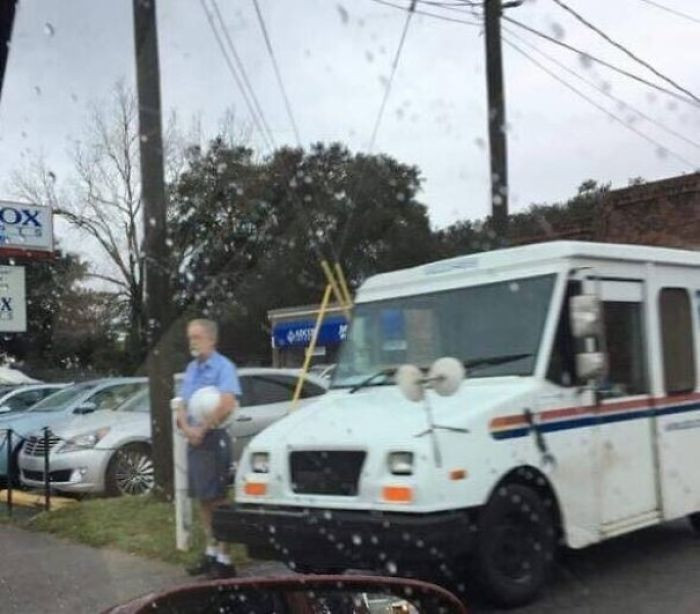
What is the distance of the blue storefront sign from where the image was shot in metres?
7.85

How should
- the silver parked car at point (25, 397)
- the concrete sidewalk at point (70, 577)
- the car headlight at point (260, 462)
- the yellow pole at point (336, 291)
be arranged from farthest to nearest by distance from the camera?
the silver parked car at point (25, 397), the yellow pole at point (336, 291), the concrete sidewalk at point (70, 577), the car headlight at point (260, 462)

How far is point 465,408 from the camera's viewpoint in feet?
17.8

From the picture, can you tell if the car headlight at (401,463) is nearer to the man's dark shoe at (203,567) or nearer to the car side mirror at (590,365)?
the car side mirror at (590,365)

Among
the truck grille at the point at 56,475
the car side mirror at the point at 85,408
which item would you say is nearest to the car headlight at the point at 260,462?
the truck grille at the point at 56,475

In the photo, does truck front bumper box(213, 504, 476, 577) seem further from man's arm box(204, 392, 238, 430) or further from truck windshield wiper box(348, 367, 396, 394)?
truck windshield wiper box(348, 367, 396, 394)

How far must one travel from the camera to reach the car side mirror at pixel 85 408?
10719mm

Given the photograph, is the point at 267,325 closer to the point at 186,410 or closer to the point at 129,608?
the point at 186,410

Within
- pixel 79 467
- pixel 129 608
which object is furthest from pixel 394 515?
pixel 79 467

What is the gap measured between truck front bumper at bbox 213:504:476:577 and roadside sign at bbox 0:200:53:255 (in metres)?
4.68

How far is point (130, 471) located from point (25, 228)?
2843 mm

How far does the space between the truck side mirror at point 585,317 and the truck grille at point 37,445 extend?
6.20 metres

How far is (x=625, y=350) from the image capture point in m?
6.39

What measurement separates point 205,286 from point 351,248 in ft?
20.1

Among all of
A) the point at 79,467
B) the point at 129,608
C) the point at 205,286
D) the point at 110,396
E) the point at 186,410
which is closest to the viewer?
the point at 129,608
